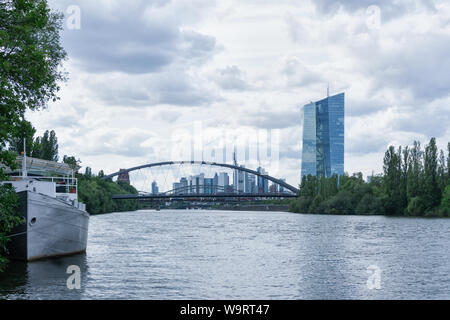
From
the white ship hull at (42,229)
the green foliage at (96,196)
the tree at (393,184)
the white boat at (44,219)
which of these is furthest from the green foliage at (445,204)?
the white ship hull at (42,229)

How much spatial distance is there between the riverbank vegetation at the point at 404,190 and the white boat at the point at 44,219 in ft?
213

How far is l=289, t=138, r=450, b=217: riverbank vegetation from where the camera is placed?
8694 cm

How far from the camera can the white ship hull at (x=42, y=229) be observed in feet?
82.4

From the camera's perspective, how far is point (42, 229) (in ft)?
85.3

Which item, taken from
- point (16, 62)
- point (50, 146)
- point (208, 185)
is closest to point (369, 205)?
point (50, 146)

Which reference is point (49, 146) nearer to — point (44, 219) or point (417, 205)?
point (417, 205)

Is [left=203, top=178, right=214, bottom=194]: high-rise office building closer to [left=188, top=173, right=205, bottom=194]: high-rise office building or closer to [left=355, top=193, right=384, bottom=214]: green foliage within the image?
[left=188, top=173, right=205, bottom=194]: high-rise office building

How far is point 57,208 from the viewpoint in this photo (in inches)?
1051

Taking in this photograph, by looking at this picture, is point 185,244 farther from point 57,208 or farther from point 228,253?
point 57,208

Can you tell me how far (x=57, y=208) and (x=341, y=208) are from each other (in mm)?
86373

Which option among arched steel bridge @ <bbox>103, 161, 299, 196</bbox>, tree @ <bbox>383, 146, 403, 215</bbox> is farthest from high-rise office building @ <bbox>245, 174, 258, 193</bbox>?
tree @ <bbox>383, 146, 403, 215</bbox>

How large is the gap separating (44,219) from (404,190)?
7619 centimetres

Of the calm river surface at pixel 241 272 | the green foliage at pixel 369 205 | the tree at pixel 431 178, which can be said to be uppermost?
the tree at pixel 431 178

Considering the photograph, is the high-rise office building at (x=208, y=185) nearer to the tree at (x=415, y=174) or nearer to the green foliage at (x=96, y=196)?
the green foliage at (x=96, y=196)
